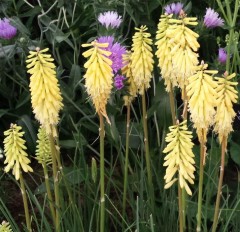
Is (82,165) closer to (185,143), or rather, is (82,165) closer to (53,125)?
(53,125)

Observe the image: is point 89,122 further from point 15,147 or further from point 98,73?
point 98,73

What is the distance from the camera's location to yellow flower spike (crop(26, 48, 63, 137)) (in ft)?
6.04

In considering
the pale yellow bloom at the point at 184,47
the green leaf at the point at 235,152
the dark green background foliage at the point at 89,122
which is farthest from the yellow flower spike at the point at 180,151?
the green leaf at the point at 235,152

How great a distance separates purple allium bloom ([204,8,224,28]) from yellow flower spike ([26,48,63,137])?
139 centimetres

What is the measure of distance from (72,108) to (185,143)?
1.46 m

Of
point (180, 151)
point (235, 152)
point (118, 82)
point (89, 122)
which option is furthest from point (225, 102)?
point (89, 122)

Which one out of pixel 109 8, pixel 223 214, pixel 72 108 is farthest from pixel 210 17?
pixel 223 214

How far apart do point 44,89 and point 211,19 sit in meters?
1.45

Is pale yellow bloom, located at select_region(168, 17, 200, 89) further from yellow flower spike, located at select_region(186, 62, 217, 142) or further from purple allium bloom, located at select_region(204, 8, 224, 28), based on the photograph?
purple allium bloom, located at select_region(204, 8, 224, 28)

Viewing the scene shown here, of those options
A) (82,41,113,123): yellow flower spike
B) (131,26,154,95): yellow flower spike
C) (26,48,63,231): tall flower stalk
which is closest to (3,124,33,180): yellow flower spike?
(26,48,63,231): tall flower stalk

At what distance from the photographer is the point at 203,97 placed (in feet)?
5.46

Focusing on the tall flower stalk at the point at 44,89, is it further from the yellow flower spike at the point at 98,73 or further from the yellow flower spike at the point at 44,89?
the yellow flower spike at the point at 98,73

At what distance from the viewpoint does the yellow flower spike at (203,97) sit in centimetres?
166

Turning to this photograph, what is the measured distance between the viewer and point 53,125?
191 cm
